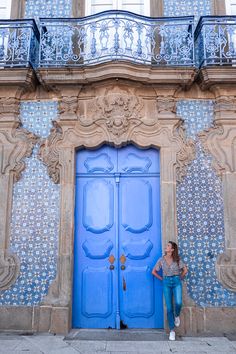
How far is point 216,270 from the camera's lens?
519 centimetres

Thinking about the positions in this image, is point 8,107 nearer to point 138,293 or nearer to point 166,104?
point 166,104

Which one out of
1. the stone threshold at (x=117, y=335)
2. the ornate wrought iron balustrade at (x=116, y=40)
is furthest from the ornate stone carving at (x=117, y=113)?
the stone threshold at (x=117, y=335)

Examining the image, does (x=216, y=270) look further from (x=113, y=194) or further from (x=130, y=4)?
(x=130, y=4)

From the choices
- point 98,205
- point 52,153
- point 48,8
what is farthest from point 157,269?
point 48,8

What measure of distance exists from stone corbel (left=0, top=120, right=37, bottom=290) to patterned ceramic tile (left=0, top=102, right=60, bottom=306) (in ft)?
0.27

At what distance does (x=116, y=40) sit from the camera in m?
5.52

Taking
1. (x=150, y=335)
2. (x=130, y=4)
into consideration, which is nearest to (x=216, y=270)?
(x=150, y=335)

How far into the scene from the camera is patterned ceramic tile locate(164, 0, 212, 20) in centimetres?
620

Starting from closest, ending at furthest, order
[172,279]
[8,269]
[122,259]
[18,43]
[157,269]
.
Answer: [172,279] → [157,269] → [8,269] → [122,259] → [18,43]

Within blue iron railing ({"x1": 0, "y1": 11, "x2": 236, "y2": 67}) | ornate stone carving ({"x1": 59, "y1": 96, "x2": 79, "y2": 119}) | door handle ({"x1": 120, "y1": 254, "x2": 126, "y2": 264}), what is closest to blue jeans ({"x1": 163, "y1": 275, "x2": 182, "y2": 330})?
door handle ({"x1": 120, "y1": 254, "x2": 126, "y2": 264})

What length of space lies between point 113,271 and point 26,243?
1.40 m

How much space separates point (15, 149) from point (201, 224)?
3163 mm

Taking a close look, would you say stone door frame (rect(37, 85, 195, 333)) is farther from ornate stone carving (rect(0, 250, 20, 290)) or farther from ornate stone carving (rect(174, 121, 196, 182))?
ornate stone carving (rect(0, 250, 20, 290))

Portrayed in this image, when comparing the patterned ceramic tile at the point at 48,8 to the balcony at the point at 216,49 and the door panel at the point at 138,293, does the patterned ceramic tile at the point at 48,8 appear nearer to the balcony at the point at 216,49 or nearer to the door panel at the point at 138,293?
the balcony at the point at 216,49
